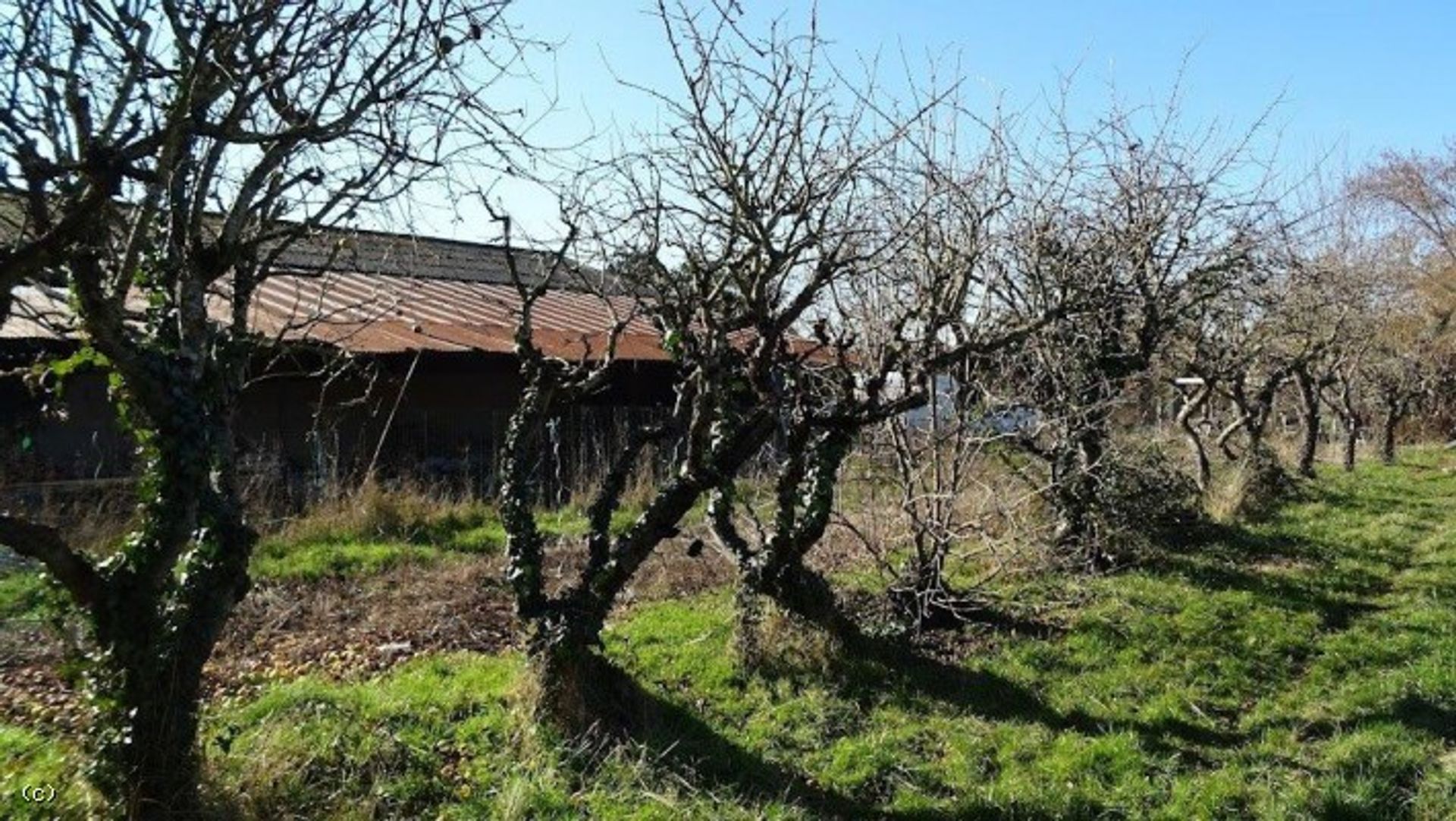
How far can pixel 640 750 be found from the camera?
5.52 m

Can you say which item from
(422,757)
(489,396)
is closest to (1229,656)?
(422,757)

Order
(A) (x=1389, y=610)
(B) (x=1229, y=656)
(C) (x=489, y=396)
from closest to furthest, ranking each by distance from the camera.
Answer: (B) (x=1229, y=656) < (A) (x=1389, y=610) < (C) (x=489, y=396)

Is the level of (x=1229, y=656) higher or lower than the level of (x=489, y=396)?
lower

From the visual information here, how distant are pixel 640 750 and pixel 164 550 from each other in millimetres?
2419

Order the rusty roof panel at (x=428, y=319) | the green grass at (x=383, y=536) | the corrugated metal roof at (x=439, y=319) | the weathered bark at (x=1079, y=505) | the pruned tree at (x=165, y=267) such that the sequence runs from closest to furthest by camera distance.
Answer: the pruned tree at (x=165, y=267)
the weathered bark at (x=1079, y=505)
the green grass at (x=383, y=536)
the rusty roof panel at (x=428, y=319)
the corrugated metal roof at (x=439, y=319)

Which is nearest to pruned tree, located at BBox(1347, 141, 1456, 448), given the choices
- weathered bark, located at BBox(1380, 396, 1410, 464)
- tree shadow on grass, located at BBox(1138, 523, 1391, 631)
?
weathered bark, located at BBox(1380, 396, 1410, 464)

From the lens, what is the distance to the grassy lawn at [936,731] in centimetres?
511

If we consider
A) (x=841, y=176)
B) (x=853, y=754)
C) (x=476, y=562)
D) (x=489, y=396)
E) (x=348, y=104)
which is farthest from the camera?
(x=489, y=396)

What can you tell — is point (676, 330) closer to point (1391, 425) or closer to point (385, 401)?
point (385, 401)

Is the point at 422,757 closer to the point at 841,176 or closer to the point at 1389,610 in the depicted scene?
the point at 841,176

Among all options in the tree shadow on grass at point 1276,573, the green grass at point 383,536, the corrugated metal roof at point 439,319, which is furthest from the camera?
the corrugated metal roof at point 439,319

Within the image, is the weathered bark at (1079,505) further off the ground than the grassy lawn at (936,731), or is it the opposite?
the weathered bark at (1079,505)

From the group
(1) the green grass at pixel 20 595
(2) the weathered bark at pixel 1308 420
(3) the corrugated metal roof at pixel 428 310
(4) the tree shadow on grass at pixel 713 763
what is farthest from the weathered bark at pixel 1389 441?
(1) the green grass at pixel 20 595

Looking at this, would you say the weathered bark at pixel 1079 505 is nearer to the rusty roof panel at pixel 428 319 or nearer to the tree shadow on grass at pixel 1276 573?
the tree shadow on grass at pixel 1276 573
